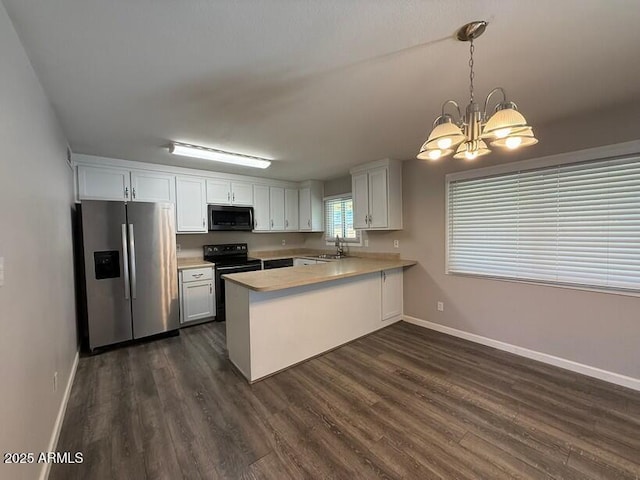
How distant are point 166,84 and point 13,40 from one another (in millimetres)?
685

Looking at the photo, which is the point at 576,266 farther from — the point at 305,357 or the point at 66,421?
the point at 66,421

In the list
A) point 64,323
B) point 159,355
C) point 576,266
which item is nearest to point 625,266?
point 576,266

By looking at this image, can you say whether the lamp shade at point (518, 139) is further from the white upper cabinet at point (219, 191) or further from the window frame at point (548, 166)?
the white upper cabinet at point (219, 191)

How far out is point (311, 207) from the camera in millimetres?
5215

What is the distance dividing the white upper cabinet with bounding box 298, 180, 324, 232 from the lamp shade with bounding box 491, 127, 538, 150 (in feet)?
13.1

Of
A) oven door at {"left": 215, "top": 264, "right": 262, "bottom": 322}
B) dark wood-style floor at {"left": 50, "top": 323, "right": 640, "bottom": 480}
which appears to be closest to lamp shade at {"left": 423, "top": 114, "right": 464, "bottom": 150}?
dark wood-style floor at {"left": 50, "top": 323, "right": 640, "bottom": 480}

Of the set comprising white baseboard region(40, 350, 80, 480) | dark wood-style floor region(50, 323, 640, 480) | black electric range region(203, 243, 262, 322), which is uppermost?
black electric range region(203, 243, 262, 322)

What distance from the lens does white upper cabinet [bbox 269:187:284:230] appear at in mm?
4984

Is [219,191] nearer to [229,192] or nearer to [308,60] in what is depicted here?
[229,192]

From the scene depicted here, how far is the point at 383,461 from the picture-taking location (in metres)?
1.58

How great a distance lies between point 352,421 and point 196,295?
9.51ft

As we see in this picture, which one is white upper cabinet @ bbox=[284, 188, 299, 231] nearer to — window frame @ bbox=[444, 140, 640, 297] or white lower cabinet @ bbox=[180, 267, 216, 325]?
white lower cabinet @ bbox=[180, 267, 216, 325]

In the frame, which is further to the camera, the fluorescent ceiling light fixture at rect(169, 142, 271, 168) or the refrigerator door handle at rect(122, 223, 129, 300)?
the refrigerator door handle at rect(122, 223, 129, 300)

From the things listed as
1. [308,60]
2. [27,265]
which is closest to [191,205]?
[27,265]
